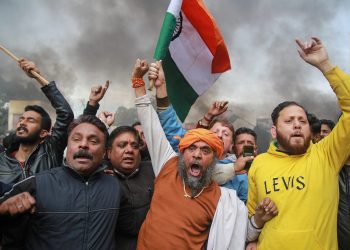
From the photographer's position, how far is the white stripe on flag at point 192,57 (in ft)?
14.0

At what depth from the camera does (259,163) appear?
2.62 meters

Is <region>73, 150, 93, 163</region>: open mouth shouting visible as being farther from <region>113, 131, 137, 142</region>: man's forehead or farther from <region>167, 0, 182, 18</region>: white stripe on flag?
<region>167, 0, 182, 18</region>: white stripe on flag

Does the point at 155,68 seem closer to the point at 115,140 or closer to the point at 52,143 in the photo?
the point at 115,140

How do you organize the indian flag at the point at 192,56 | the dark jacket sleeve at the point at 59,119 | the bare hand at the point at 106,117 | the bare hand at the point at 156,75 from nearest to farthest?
the bare hand at the point at 156,75
the dark jacket sleeve at the point at 59,119
the bare hand at the point at 106,117
the indian flag at the point at 192,56

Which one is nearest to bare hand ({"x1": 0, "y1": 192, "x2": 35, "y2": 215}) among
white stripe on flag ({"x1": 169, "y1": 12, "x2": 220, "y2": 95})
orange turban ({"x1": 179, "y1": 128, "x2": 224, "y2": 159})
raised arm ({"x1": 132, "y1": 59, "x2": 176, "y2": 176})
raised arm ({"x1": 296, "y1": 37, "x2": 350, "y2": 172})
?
raised arm ({"x1": 132, "y1": 59, "x2": 176, "y2": 176})

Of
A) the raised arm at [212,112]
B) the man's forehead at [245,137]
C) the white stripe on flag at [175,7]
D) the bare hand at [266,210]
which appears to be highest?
the white stripe on flag at [175,7]

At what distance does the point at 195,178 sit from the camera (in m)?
2.49

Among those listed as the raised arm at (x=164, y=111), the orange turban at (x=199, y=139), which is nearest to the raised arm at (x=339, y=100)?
the orange turban at (x=199, y=139)

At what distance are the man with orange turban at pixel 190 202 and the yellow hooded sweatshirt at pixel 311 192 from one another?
104 mm

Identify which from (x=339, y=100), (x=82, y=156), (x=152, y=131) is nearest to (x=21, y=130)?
(x=82, y=156)

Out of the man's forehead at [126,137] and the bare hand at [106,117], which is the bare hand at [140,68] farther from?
the bare hand at [106,117]

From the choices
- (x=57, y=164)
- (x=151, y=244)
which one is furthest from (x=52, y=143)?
(x=151, y=244)

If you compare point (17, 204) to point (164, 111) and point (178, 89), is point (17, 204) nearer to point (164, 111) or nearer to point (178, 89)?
point (164, 111)

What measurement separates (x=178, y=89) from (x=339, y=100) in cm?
226
